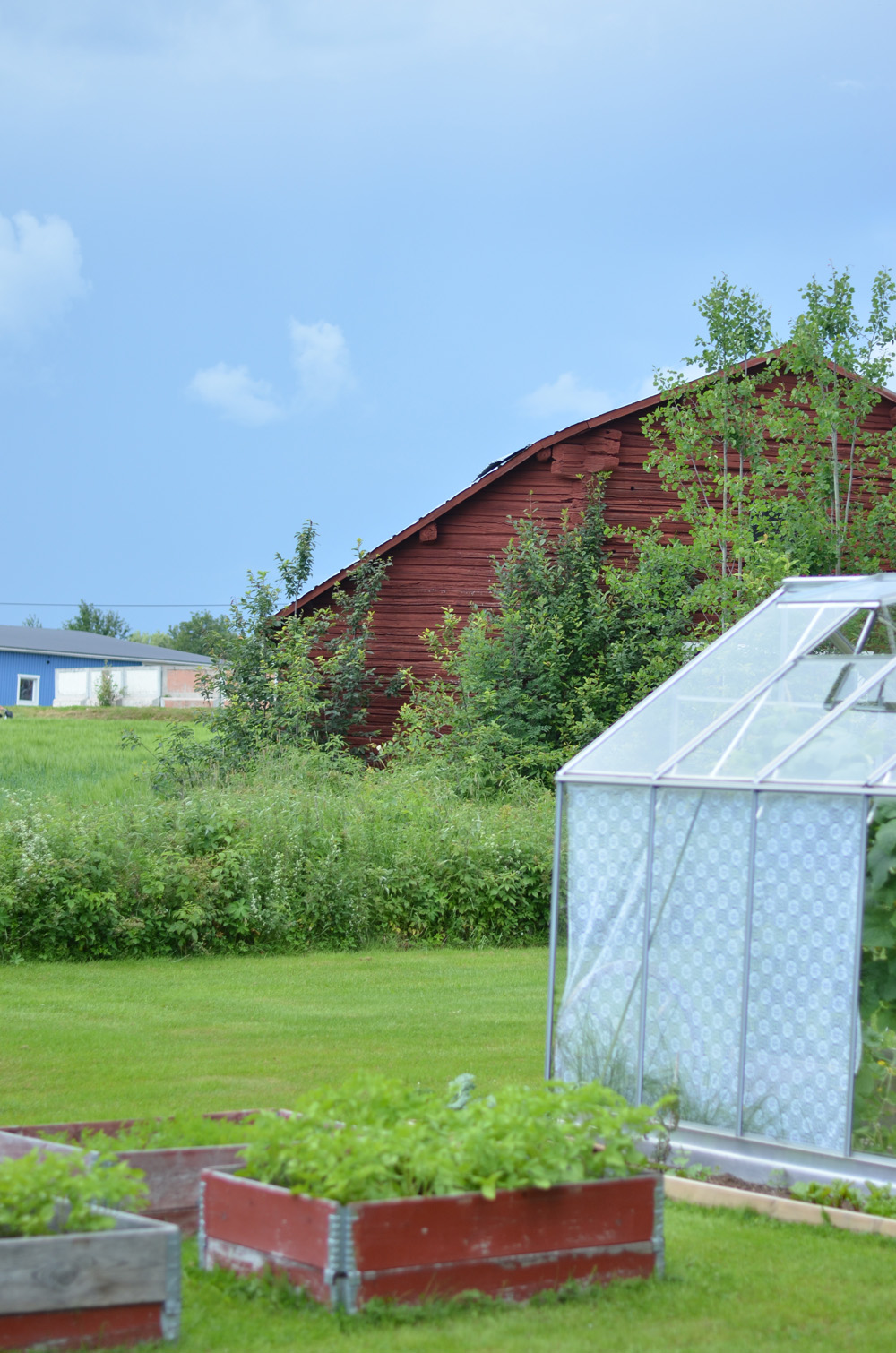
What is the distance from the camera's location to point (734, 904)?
6.41 meters

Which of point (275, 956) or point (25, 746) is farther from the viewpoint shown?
Answer: point (25, 746)

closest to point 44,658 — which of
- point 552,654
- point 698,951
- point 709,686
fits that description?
point 552,654

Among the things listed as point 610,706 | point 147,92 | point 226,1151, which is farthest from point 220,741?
point 226,1151

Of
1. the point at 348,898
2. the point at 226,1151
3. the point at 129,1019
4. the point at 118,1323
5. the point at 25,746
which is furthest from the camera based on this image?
the point at 25,746

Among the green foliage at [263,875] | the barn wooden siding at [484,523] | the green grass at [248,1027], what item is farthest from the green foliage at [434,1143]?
the barn wooden siding at [484,523]

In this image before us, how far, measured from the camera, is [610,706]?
20.1 m

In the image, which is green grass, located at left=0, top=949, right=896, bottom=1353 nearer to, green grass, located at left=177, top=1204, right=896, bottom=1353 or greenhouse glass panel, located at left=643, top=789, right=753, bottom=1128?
green grass, located at left=177, top=1204, right=896, bottom=1353

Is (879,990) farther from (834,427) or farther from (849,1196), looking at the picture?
(834,427)

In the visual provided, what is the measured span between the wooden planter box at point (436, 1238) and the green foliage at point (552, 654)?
1425 cm

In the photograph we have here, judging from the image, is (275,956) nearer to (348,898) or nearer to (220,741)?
(348,898)

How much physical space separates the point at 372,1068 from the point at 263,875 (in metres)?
5.52

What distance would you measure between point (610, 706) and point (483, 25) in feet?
33.3

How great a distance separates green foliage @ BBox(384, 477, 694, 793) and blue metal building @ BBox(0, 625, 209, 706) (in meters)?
30.9

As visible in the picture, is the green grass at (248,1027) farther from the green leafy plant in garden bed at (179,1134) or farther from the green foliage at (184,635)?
the green foliage at (184,635)
